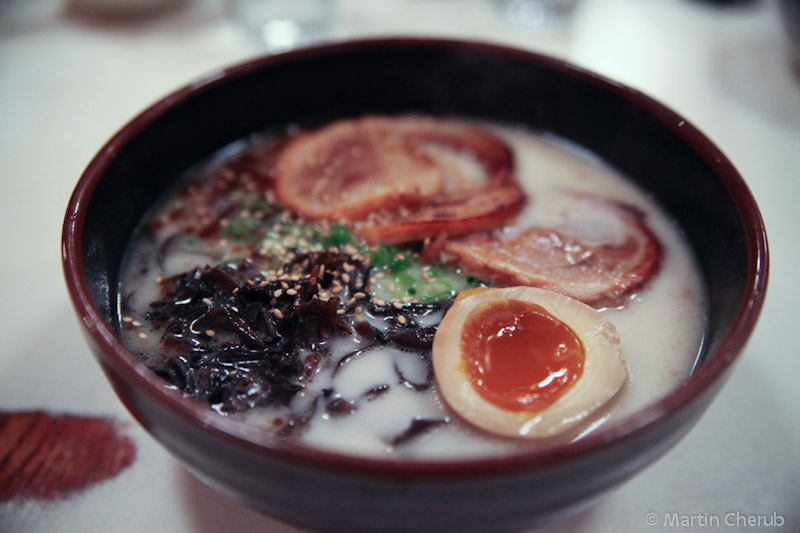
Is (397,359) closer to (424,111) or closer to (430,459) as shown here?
(430,459)

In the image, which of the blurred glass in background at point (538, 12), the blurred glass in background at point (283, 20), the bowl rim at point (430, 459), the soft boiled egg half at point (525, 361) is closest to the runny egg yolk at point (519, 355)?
the soft boiled egg half at point (525, 361)

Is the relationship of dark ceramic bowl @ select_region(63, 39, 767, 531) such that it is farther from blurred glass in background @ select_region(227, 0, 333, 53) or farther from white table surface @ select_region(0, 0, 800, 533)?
blurred glass in background @ select_region(227, 0, 333, 53)

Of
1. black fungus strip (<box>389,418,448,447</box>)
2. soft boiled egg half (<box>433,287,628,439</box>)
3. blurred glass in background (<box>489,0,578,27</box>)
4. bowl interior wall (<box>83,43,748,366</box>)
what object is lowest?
black fungus strip (<box>389,418,448,447</box>)

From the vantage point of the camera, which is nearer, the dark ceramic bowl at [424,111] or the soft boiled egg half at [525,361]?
the dark ceramic bowl at [424,111]

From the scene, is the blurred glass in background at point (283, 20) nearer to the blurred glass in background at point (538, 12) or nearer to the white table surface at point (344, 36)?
the white table surface at point (344, 36)

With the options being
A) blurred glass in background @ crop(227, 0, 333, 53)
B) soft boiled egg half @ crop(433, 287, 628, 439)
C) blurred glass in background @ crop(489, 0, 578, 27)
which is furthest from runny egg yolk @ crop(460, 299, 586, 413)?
blurred glass in background @ crop(489, 0, 578, 27)

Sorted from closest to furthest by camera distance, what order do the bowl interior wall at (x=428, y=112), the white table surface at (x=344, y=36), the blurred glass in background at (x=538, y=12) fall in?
the white table surface at (x=344, y=36), the bowl interior wall at (x=428, y=112), the blurred glass in background at (x=538, y=12)

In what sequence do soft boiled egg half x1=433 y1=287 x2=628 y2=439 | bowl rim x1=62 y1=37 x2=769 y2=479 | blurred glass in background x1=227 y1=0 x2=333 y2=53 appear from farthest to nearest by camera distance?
1. blurred glass in background x1=227 y1=0 x2=333 y2=53
2. soft boiled egg half x1=433 y1=287 x2=628 y2=439
3. bowl rim x1=62 y1=37 x2=769 y2=479
